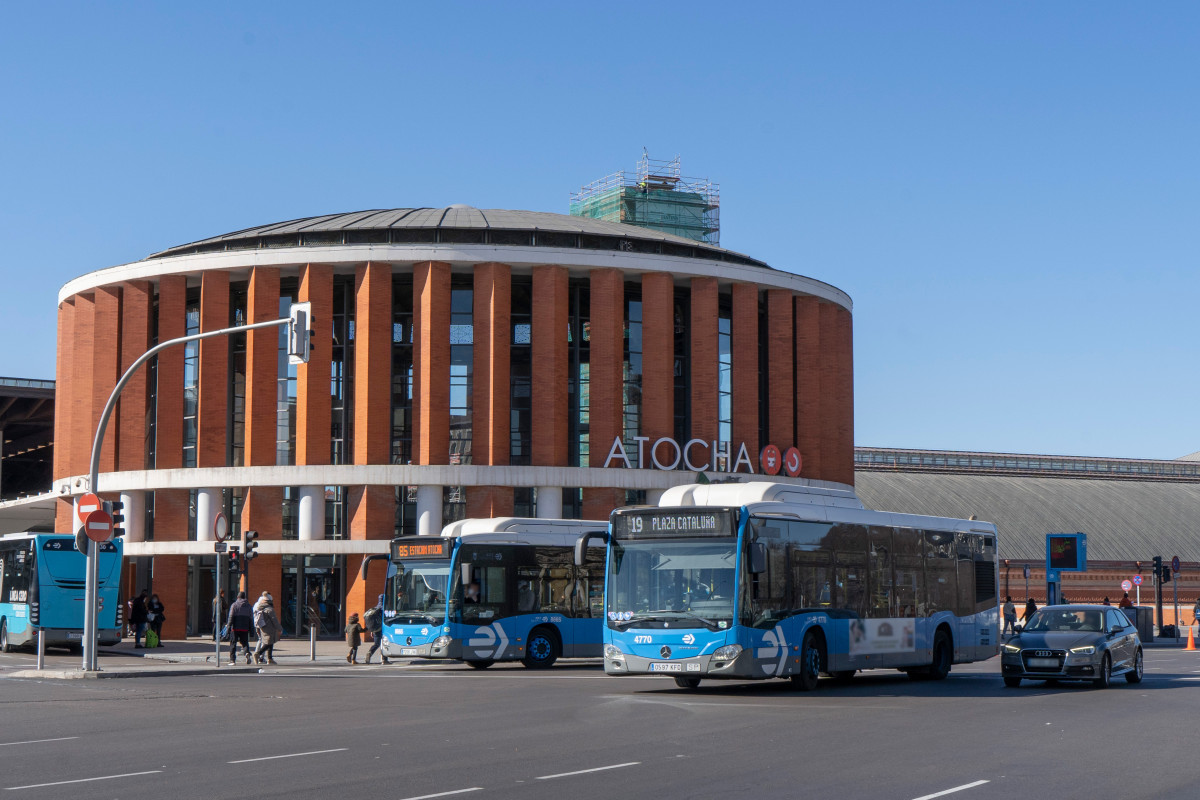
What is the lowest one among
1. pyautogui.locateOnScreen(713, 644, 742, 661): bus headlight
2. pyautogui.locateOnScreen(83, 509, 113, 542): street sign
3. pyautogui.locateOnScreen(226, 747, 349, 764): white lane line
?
pyautogui.locateOnScreen(226, 747, 349, 764): white lane line

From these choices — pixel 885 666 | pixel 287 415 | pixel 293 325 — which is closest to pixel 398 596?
pixel 293 325

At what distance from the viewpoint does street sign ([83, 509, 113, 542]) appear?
2714 centimetres

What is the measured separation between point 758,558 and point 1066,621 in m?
6.09

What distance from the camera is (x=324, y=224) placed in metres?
51.6

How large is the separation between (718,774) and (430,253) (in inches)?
1431

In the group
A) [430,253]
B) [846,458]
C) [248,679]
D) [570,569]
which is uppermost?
[430,253]

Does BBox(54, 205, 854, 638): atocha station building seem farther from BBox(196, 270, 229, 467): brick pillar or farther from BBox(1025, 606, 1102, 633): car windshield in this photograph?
BBox(1025, 606, 1102, 633): car windshield

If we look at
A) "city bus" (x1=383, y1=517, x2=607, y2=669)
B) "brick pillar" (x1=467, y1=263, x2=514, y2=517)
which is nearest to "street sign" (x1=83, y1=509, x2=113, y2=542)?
"city bus" (x1=383, y1=517, x2=607, y2=669)

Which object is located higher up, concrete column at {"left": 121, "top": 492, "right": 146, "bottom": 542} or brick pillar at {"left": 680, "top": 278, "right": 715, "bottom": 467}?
brick pillar at {"left": 680, "top": 278, "right": 715, "bottom": 467}

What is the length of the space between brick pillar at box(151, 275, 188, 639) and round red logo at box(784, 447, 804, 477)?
21476 millimetres

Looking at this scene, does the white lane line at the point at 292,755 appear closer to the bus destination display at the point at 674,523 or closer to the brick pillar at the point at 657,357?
the bus destination display at the point at 674,523

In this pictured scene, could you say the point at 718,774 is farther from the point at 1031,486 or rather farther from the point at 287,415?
the point at 1031,486

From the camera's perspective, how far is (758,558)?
68.7ft

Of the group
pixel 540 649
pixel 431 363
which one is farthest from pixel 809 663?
pixel 431 363
